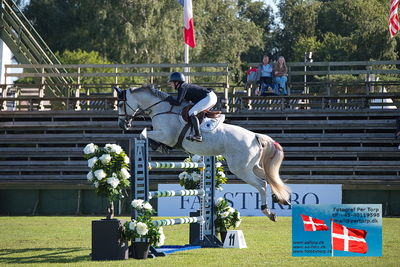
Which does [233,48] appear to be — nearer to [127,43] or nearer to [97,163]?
[127,43]

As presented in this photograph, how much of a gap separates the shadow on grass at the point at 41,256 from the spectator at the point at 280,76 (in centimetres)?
1227

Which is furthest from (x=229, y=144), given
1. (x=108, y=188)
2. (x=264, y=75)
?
(x=264, y=75)

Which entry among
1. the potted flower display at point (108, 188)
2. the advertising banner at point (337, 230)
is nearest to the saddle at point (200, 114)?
the potted flower display at point (108, 188)

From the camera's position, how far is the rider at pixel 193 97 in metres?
13.2

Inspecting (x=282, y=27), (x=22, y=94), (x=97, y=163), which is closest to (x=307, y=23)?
(x=282, y=27)

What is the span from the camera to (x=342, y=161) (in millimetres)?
22891

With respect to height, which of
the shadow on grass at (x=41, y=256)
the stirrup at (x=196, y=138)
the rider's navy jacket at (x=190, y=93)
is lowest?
the shadow on grass at (x=41, y=256)

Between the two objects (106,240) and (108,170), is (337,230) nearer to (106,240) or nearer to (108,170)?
(106,240)

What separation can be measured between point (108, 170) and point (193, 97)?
2.47m

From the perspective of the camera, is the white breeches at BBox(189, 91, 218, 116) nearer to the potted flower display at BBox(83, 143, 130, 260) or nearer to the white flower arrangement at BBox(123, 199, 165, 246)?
the potted flower display at BBox(83, 143, 130, 260)

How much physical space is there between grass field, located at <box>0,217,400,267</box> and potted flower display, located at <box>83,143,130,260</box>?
24 cm

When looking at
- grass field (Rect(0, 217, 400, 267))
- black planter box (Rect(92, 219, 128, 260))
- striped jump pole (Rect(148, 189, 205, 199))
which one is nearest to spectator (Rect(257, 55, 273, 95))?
grass field (Rect(0, 217, 400, 267))

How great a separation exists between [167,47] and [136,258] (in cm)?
3765

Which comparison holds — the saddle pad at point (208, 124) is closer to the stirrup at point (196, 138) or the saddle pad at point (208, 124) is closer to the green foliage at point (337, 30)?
the stirrup at point (196, 138)
